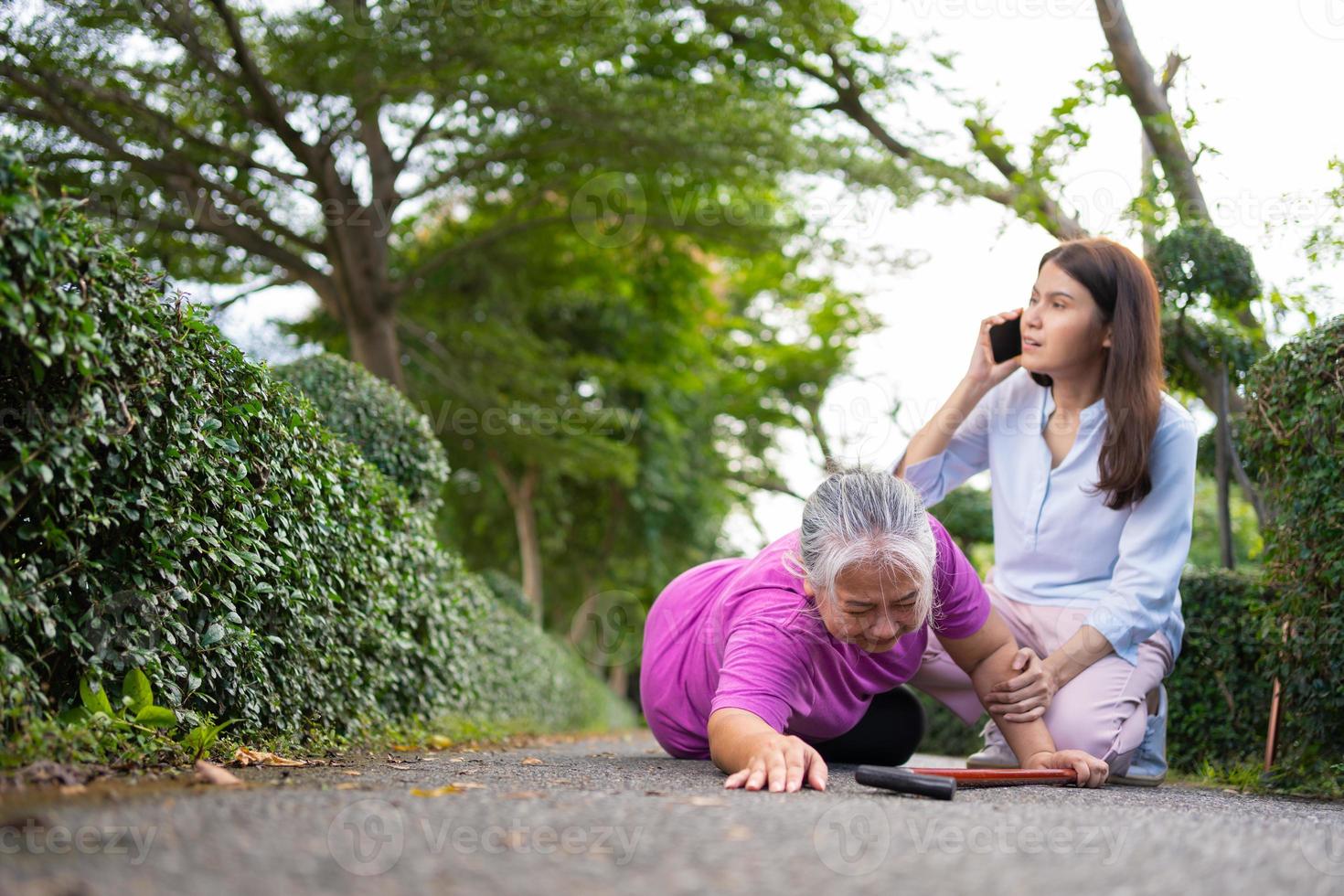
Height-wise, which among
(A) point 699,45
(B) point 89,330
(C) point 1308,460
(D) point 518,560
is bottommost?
(D) point 518,560

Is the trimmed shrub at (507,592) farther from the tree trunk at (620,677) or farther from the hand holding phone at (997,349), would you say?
the tree trunk at (620,677)

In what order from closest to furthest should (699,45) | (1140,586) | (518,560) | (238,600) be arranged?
1. (238,600)
2. (1140,586)
3. (699,45)
4. (518,560)

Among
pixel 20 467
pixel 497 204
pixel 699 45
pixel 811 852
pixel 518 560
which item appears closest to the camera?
pixel 811 852

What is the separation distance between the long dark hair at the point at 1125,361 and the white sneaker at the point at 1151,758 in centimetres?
91

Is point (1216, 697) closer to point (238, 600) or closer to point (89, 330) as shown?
point (238, 600)

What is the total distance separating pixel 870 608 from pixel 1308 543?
2102 mm

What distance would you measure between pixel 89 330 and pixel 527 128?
9384 mm

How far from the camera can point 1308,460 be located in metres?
4.32

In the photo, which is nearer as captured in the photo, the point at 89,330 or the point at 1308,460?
the point at 89,330

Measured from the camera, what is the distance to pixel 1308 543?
14.1 ft

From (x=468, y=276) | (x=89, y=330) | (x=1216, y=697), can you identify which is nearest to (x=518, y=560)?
(x=468, y=276)

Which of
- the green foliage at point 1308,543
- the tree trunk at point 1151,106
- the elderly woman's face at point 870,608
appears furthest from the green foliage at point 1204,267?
the elderly woman's face at point 870,608

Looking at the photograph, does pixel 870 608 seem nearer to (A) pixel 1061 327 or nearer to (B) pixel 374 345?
(A) pixel 1061 327

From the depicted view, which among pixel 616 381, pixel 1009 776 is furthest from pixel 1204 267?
pixel 616 381
